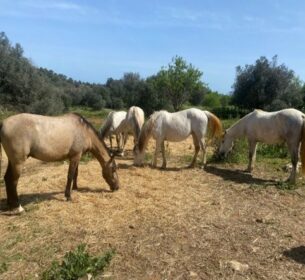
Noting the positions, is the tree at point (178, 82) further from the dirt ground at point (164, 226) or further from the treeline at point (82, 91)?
the dirt ground at point (164, 226)

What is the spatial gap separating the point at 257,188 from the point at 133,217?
130 inches

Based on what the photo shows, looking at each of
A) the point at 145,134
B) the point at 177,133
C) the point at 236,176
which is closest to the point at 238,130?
the point at 236,176

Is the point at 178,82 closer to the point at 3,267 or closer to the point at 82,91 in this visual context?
the point at 82,91

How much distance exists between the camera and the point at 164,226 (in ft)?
20.4

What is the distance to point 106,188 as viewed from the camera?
27.6ft

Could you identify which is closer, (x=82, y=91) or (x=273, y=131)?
(x=273, y=131)

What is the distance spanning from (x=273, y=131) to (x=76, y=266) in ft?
21.2

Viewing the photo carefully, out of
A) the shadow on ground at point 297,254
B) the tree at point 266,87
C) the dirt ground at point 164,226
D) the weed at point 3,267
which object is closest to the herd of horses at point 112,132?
the dirt ground at point 164,226

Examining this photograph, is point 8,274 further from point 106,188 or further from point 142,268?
point 106,188

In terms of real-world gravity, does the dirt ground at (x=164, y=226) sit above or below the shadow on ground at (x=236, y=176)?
below

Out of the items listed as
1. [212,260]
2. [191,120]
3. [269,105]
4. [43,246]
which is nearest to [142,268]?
[212,260]

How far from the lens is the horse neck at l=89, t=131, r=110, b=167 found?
789cm

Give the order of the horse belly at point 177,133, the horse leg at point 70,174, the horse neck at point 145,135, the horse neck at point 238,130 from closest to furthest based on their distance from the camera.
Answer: the horse leg at point 70,174, the horse neck at point 145,135, the horse belly at point 177,133, the horse neck at point 238,130

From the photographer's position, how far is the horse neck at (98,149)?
7.89 metres
